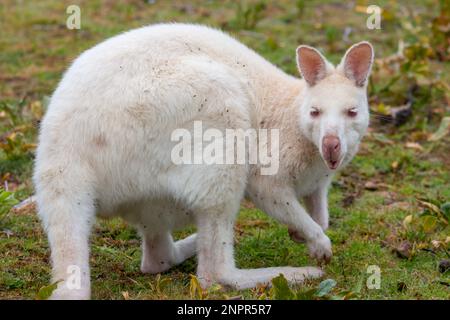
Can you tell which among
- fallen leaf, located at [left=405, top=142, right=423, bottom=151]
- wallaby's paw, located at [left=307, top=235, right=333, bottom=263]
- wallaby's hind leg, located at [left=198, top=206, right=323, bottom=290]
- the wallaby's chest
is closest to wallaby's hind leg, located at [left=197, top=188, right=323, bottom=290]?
wallaby's hind leg, located at [left=198, top=206, right=323, bottom=290]

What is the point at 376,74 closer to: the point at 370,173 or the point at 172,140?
the point at 370,173

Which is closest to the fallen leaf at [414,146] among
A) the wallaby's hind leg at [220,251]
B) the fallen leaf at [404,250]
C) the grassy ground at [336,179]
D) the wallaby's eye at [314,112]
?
the grassy ground at [336,179]

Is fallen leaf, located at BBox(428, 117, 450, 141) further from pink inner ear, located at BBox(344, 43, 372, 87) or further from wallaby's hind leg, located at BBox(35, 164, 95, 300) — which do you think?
wallaby's hind leg, located at BBox(35, 164, 95, 300)

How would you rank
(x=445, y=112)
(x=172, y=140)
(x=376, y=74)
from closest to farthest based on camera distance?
(x=172, y=140) < (x=445, y=112) < (x=376, y=74)

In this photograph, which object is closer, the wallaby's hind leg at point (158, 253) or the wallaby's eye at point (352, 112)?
the wallaby's eye at point (352, 112)

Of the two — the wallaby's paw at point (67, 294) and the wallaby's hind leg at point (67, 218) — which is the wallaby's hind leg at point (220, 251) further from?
the wallaby's paw at point (67, 294)

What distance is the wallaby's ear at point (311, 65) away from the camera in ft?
14.6

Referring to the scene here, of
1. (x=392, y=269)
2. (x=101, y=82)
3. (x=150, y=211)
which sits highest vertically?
(x=101, y=82)

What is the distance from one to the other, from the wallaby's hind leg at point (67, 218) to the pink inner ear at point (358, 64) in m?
1.42

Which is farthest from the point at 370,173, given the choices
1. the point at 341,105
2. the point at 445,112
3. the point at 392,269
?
the point at 341,105

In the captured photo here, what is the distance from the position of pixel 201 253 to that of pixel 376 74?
3.79 m

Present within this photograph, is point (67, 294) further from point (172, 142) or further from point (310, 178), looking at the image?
point (310, 178)
